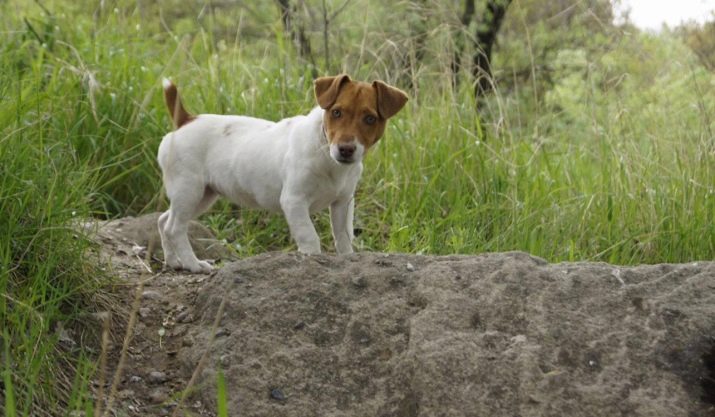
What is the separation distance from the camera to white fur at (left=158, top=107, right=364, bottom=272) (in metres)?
4.21

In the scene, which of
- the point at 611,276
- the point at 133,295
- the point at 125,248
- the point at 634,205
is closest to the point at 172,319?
the point at 133,295

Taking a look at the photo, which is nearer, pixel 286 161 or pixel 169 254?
pixel 286 161

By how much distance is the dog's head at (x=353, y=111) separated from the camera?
3.98 m

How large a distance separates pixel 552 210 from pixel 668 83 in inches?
74.5

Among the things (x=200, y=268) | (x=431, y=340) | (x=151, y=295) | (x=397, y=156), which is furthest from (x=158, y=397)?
(x=397, y=156)

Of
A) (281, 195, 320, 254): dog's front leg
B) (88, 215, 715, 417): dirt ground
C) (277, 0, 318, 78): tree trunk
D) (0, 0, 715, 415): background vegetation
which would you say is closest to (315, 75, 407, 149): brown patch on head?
(281, 195, 320, 254): dog's front leg

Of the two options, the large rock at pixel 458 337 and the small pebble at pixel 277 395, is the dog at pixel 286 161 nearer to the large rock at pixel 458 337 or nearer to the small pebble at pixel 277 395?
the large rock at pixel 458 337

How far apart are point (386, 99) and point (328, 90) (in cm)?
26

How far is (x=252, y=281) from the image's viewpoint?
3680 millimetres

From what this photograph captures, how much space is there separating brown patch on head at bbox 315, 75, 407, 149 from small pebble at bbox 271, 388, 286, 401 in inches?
47.7

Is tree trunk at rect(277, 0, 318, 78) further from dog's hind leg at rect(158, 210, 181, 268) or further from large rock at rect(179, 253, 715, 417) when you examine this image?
large rock at rect(179, 253, 715, 417)

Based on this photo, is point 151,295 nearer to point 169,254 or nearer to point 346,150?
point 169,254

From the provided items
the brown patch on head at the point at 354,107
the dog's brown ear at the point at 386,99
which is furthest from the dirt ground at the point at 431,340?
the dog's brown ear at the point at 386,99

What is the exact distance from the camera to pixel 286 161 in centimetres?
432
